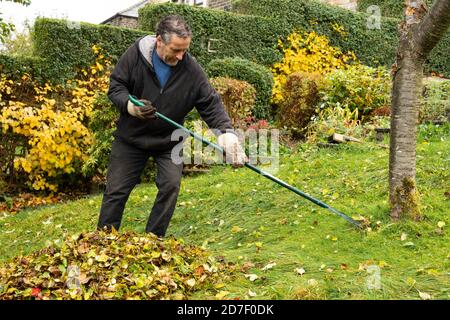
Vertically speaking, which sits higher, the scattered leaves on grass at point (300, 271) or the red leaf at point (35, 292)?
the red leaf at point (35, 292)

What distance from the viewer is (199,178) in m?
8.05

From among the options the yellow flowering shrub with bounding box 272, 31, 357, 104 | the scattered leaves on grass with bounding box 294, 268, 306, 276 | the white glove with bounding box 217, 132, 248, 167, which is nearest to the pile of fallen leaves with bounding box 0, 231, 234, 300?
the scattered leaves on grass with bounding box 294, 268, 306, 276

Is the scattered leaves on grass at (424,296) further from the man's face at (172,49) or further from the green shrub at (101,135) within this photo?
the green shrub at (101,135)

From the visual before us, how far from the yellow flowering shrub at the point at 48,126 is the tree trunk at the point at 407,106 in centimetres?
582

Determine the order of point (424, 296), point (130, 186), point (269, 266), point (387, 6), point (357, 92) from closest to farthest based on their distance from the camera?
point (424, 296) < point (269, 266) < point (130, 186) < point (357, 92) < point (387, 6)

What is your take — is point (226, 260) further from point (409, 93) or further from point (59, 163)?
point (59, 163)

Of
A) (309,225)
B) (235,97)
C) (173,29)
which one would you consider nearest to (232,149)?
(173,29)

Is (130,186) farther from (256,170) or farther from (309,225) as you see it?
(309,225)

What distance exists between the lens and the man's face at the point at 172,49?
14.1 feet

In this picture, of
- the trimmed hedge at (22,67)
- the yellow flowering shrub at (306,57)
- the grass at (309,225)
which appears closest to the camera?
the grass at (309,225)

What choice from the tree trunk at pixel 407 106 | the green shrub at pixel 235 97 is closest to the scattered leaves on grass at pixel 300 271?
the tree trunk at pixel 407 106

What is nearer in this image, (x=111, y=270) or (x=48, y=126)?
(x=111, y=270)

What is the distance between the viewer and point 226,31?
1244 cm

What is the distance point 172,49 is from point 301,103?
6394mm
